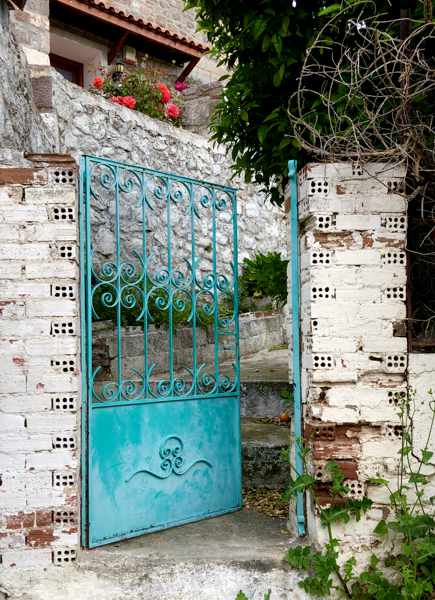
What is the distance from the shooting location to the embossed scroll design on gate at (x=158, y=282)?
12.6 ft

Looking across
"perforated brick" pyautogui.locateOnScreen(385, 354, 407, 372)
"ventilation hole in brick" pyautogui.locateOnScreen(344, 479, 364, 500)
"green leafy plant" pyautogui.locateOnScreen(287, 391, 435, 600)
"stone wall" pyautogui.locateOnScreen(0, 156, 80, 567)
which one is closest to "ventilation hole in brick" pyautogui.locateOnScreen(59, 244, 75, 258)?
"stone wall" pyautogui.locateOnScreen(0, 156, 80, 567)

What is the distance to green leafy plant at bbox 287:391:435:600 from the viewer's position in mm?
3246

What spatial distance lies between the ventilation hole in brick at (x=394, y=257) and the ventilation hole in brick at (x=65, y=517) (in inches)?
83.4

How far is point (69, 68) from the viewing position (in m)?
10.6

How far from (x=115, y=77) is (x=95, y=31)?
4.06ft

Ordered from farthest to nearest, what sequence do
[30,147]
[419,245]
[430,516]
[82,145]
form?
[82,145] → [30,147] → [419,245] → [430,516]

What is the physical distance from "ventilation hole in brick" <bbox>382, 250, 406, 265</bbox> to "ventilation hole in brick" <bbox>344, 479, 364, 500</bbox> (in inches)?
46.2

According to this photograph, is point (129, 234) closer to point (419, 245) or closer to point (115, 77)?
point (115, 77)

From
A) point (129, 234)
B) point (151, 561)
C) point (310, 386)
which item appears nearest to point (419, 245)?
point (310, 386)

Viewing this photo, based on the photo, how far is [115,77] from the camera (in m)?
9.68

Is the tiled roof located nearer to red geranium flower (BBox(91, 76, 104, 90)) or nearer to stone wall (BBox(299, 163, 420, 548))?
red geranium flower (BBox(91, 76, 104, 90))

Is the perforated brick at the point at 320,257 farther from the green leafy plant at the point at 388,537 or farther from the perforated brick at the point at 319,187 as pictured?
the green leafy plant at the point at 388,537

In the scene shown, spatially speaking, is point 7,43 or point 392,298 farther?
point 7,43

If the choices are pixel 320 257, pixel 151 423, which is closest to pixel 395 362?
pixel 320 257
